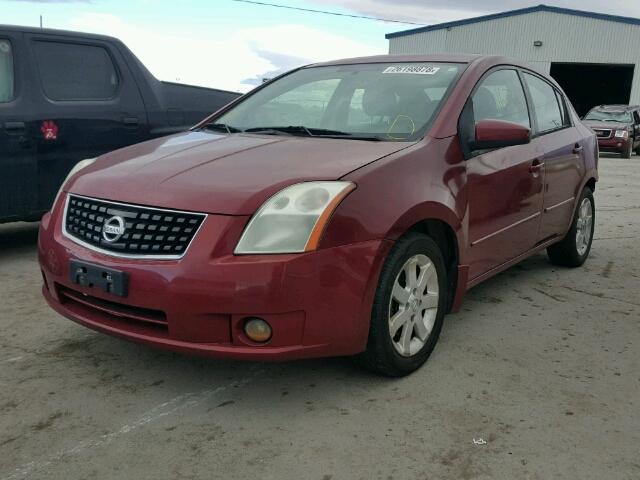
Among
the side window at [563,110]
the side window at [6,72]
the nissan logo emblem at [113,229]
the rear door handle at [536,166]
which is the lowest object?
the nissan logo emblem at [113,229]

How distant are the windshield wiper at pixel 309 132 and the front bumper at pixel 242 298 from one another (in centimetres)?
78

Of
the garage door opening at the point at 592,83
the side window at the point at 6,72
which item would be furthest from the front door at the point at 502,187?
the garage door opening at the point at 592,83

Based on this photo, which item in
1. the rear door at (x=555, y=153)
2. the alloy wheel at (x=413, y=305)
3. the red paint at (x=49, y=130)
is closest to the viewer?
the alloy wheel at (x=413, y=305)

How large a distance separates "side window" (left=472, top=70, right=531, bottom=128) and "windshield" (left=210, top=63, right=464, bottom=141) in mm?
205

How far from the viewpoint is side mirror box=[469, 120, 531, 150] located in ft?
11.1

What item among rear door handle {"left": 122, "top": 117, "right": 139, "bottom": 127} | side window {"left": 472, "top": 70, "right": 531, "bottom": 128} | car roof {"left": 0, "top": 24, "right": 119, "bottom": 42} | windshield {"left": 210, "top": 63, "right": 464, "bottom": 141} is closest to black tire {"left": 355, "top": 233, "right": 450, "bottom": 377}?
windshield {"left": 210, "top": 63, "right": 464, "bottom": 141}

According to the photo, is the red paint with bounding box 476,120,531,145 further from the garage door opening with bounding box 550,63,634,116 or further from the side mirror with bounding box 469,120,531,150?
the garage door opening with bounding box 550,63,634,116

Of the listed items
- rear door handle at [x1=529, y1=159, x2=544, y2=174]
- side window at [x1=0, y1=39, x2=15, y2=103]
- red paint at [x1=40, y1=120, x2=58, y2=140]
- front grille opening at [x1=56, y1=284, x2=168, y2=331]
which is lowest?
front grille opening at [x1=56, y1=284, x2=168, y2=331]

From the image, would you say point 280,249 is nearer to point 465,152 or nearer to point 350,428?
point 350,428

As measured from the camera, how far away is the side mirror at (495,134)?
338 cm

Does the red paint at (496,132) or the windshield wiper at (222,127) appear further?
the windshield wiper at (222,127)

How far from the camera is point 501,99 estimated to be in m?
4.00

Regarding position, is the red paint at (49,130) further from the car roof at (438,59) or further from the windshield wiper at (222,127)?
the car roof at (438,59)

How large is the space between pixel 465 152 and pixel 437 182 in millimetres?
374
